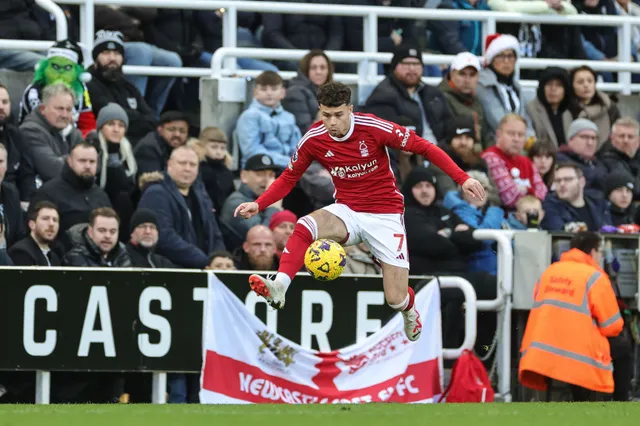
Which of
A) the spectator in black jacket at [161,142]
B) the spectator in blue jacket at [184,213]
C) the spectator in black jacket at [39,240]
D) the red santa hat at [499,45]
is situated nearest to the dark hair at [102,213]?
the spectator in black jacket at [39,240]

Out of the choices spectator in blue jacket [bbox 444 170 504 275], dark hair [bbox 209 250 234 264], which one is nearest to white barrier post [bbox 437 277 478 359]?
spectator in blue jacket [bbox 444 170 504 275]

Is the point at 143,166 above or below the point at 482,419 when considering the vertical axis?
above

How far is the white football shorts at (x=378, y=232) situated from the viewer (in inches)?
454

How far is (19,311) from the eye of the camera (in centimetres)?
1273

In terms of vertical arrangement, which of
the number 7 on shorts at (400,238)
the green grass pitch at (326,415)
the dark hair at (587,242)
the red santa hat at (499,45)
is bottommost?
the green grass pitch at (326,415)

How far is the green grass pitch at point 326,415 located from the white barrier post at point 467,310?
9.96 feet

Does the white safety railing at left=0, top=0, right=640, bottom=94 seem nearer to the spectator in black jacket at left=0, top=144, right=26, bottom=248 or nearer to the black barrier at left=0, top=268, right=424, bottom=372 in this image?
the spectator in black jacket at left=0, top=144, right=26, bottom=248

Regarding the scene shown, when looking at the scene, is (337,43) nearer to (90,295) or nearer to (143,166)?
(143,166)

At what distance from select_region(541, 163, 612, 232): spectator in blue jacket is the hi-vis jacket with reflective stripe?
1.70 m

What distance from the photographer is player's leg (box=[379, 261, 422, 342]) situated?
456 inches

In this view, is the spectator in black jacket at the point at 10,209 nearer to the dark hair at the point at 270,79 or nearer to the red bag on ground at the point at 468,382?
the dark hair at the point at 270,79

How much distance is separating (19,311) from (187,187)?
7.32 ft

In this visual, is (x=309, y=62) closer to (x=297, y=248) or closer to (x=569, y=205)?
(x=569, y=205)

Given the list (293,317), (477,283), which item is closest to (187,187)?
(293,317)
